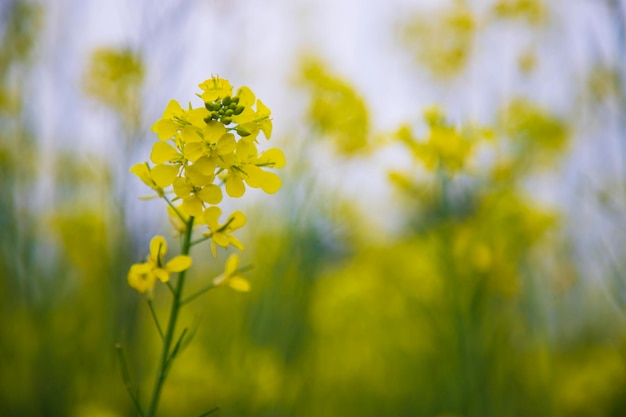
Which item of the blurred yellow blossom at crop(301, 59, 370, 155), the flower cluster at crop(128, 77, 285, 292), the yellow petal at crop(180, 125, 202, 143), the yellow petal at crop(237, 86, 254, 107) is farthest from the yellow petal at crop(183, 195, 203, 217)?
the blurred yellow blossom at crop(301, 59, 370, 155)

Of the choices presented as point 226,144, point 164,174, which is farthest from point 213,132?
point 164,174

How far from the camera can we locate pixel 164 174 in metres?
0.95

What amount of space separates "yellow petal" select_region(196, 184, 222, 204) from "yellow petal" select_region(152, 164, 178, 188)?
2.8 inches

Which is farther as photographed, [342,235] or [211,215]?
[342,235]

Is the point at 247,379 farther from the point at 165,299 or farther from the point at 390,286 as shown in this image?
the point at 165,299

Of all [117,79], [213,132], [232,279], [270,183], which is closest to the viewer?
[213,132]

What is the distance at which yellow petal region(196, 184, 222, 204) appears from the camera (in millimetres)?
927

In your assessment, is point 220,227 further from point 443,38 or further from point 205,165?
point 443,38

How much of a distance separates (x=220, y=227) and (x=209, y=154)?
167 millimetres

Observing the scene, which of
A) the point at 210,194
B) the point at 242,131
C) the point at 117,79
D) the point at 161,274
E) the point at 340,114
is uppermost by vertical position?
the point at 117,79

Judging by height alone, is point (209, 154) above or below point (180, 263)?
above

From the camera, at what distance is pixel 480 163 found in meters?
2.33

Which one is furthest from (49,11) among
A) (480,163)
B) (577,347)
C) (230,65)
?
(577,347)

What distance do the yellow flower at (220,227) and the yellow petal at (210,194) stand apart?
4cm
